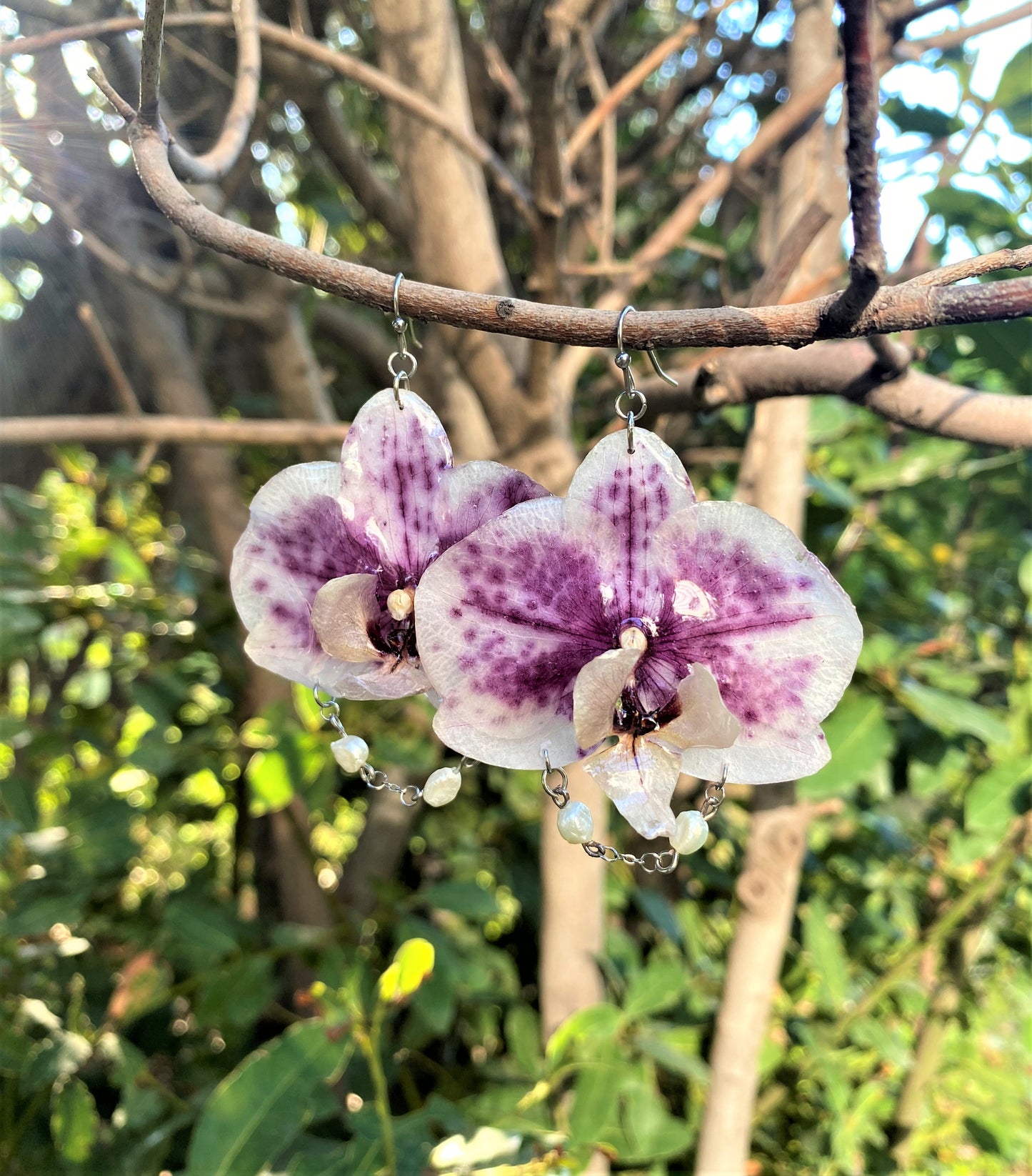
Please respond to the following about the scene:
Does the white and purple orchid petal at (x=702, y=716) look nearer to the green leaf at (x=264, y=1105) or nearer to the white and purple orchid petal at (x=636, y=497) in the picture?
the white and purple orchid petal at (x=636, y=497)

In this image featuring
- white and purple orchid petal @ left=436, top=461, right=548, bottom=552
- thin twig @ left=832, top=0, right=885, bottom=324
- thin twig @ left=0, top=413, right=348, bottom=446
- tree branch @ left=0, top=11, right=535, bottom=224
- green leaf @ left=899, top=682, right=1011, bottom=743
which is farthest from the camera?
thin twig @ left=0, top=413, right=348, bottom=446

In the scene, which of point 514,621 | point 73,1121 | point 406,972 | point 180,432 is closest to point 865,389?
point 514,621

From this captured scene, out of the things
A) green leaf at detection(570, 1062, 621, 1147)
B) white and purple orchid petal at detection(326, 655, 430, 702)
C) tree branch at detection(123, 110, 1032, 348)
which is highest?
tree branch at detection(123, 110, 1032, 348)

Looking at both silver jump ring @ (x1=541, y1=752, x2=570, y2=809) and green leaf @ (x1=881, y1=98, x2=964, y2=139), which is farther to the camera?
green leaf @ (x1=881, y1=98, x2=964, y2=139)

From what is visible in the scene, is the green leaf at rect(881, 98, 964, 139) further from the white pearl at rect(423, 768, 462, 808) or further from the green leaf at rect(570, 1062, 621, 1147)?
the green leaf at rect(570, 1062, 621, 1147)

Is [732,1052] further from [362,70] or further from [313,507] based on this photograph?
[362,70]

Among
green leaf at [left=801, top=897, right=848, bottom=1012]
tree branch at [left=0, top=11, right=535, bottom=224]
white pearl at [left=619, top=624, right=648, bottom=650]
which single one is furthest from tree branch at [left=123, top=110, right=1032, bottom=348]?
green leaf at [left=801, top=897, right=848, bottom=1012]
